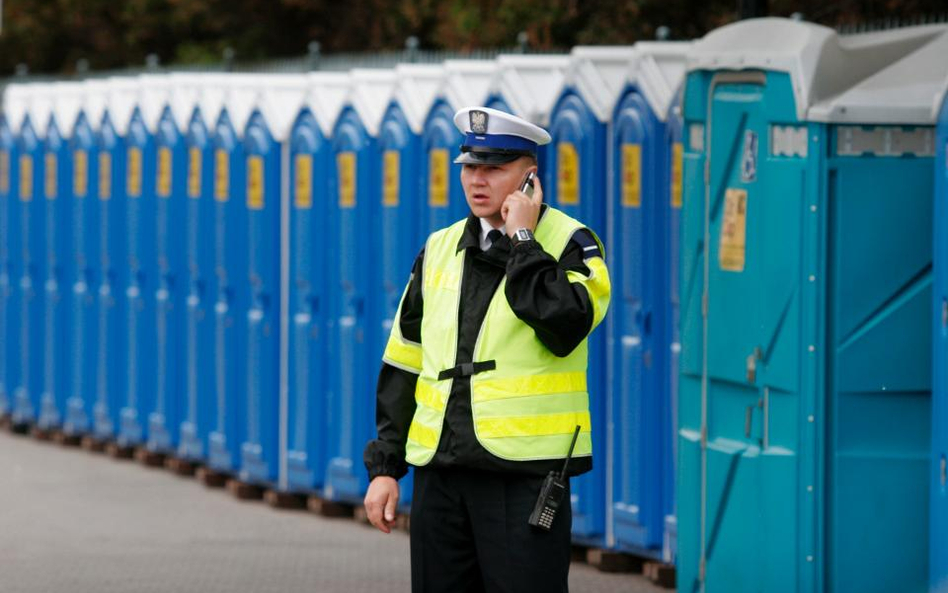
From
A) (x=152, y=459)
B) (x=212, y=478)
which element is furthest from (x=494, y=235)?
(x=152, y=459)

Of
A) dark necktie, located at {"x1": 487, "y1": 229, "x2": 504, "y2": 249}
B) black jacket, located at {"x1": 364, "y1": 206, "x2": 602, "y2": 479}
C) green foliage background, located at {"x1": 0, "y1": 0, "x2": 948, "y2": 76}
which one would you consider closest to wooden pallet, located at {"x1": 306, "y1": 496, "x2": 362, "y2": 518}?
black jacket, located at {"x1": 364, "y1": 206, "x2": 602, "y2": 479}

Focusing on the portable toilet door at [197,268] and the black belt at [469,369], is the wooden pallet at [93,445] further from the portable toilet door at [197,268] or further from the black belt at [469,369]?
the black belt at [469,369]

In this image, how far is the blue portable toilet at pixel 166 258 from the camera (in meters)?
13.7

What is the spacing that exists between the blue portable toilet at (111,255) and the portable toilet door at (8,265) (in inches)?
65.1

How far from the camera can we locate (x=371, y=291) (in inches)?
455

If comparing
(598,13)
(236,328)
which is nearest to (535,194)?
(236,328)

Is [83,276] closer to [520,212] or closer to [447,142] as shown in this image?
[447,142]

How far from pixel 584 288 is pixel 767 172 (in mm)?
2112

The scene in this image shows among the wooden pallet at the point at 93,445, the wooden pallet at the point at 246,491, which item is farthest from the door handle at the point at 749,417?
the wooden pallet at the point at 93,445

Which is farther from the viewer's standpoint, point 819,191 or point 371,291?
point 371,291

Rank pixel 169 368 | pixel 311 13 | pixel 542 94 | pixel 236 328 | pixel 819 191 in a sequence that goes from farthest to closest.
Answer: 1. pixel 311 13
2. pixel 169 368
3. pixel 236 328
4. pixel 542 94
5. pixel 819 191

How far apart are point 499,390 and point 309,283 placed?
654 centimetres

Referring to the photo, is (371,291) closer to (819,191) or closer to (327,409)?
(327,409)

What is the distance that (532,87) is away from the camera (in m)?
10.3
